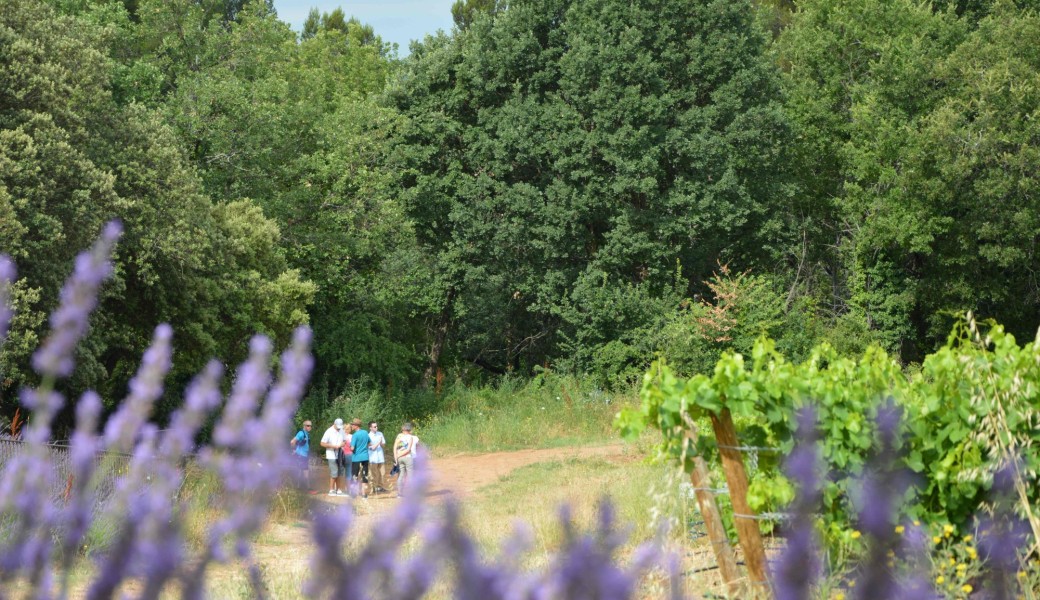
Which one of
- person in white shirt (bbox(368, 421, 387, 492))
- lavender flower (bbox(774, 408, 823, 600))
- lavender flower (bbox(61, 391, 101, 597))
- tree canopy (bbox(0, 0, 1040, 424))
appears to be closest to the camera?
lavender flower (bbox(774, 408, 823, 600))

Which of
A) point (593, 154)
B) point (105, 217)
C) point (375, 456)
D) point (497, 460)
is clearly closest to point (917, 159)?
point (593, 154)

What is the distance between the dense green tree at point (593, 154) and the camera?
86.0 feet

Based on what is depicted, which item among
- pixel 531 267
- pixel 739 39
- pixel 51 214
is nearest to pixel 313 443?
pixel 531 267

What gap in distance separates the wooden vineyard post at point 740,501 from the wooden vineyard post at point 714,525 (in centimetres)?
9

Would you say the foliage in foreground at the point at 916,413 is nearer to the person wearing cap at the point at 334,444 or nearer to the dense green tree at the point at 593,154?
the person wearing cap at the point at 334,444

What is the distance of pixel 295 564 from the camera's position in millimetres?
8523

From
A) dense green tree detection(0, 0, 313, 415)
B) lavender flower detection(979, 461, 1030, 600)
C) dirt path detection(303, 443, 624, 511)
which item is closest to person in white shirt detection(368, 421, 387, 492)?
dirt path detection(303, 443, 624, 511)

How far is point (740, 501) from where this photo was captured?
5.98 m

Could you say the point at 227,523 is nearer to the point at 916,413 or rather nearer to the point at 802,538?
the point at 802,538

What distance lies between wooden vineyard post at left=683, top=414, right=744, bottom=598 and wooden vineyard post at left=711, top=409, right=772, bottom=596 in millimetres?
93

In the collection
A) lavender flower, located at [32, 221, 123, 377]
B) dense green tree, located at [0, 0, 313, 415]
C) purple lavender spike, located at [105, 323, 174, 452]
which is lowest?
purple lavender spike, located at [105, 323, 174, 452]

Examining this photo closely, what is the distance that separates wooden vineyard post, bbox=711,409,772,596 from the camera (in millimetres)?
5910

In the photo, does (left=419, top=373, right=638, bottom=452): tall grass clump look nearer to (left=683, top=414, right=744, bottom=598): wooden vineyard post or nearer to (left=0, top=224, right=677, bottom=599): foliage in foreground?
(left=683, top=414, right=744, bottom=598): wooden vineyard post

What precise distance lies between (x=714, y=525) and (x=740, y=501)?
0.23 m
